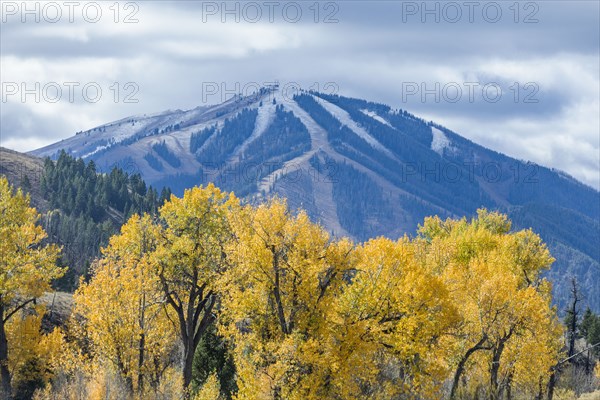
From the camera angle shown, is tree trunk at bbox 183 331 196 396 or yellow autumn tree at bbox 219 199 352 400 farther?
tree trunk at bbox 183 331 196 396

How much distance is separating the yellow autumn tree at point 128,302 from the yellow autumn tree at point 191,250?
909mm

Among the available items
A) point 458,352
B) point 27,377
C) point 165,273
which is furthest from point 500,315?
Answer: point 27,377

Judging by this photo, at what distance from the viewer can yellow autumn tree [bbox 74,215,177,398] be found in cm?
4991

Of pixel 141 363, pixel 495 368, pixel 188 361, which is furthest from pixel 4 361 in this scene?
pixel 495 368

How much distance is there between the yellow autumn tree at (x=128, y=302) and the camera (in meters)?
49.9

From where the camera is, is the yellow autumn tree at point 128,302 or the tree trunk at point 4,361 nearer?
the yellow autumn tree at point 128,302

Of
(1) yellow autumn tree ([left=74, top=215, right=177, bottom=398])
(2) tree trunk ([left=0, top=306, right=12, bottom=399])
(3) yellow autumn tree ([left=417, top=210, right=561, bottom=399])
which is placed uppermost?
(3) yellow autumn tree ([left=417, top=210, right=561, bottom=399])

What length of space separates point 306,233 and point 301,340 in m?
6.65

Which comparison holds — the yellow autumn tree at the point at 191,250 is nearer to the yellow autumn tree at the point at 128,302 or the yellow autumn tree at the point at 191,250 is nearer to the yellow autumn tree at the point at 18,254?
the yellow autumn tree at the point at 128,302

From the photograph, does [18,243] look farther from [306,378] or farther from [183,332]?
[306,378]

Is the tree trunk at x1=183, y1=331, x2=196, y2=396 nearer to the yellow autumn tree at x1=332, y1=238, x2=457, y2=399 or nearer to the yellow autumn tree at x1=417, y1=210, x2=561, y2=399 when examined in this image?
the yellow autumn tree at x1=332, y1=238, x2=457, y2=399

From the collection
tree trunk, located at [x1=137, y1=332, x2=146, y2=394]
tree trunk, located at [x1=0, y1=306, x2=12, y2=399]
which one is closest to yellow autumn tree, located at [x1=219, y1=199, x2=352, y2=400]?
tree trunk, located at [x1=137, y1=332, x2=146, y2=394]

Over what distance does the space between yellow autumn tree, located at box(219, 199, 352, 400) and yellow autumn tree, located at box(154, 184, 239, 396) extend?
8.46ft

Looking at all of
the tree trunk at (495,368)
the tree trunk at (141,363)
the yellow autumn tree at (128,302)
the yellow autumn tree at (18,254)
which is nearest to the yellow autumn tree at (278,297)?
the yellow autumn tree at (128,302)
